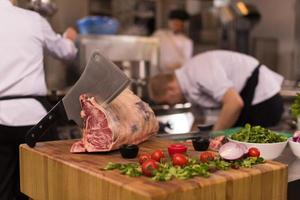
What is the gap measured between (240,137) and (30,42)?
3.04 feet

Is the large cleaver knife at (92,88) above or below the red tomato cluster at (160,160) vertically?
above

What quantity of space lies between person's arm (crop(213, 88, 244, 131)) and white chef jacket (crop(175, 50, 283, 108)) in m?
0.03

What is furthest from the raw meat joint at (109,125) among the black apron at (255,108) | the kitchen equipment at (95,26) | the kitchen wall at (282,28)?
the kitchen wall at (282,28)

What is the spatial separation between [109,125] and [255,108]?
146cm

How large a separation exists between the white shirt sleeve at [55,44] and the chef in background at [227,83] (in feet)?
2.14

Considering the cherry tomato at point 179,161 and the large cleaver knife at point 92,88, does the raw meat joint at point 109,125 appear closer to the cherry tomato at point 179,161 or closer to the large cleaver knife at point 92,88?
the large cleaver knife at point 92,88

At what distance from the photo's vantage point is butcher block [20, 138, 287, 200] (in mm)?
1113

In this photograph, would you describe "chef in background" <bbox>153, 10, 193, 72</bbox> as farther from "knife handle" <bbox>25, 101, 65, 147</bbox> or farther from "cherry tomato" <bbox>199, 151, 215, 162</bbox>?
"cherry tomato" <bbox>199, 151, 215, 162</bbox>

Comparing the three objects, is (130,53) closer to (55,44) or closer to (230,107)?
(230,107)

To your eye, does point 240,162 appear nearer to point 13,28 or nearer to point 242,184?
point 242,184

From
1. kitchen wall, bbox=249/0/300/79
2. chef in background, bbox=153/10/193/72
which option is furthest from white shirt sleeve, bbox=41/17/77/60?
kitchen wall, bbox=249/0/300/79

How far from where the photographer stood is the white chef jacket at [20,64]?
188 cm

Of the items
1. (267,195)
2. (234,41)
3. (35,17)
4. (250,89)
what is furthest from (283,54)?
(267,195)

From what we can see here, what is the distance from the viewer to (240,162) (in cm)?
133
